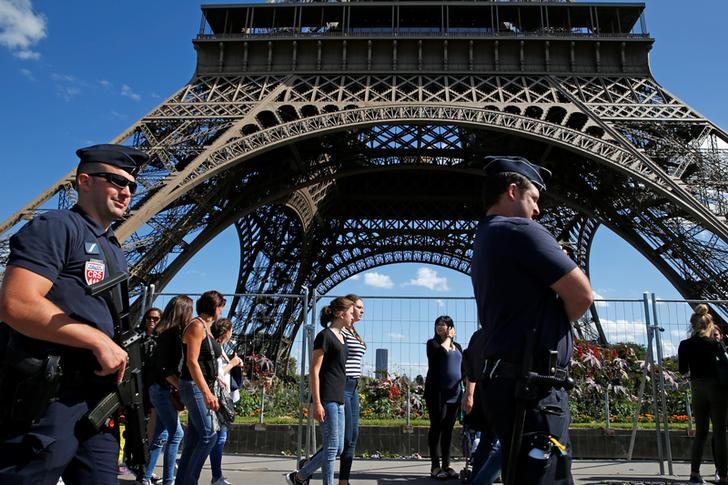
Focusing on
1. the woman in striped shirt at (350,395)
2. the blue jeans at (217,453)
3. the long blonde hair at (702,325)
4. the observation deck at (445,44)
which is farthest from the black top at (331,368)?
the observation deck at (445,44)

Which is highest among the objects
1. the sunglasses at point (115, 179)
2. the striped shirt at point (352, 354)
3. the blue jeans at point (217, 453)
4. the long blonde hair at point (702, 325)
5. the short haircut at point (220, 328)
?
the sunglasses at point (115, 179)

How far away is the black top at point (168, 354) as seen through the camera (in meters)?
5.02

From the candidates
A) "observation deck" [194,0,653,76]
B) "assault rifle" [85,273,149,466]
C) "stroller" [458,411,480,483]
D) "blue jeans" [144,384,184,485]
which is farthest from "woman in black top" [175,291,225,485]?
"observation deck" [194,0,653,76]

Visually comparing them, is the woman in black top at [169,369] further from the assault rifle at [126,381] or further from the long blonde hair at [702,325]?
the long blonde hair at [702,325]

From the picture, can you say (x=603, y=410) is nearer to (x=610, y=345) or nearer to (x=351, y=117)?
(x=610, y=345)

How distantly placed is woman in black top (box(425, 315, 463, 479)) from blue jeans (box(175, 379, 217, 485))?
288 cm

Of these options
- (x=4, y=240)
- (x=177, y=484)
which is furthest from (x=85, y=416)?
(x=4, y=240)

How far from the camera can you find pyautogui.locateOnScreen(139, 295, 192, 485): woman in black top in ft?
16.6

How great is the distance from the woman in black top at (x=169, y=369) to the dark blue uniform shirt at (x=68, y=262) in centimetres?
277

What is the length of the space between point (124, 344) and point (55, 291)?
36cm

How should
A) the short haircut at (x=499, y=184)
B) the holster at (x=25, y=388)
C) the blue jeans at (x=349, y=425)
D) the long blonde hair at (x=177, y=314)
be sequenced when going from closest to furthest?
the holster at (x=25, y=388) → the short haircut at (x=499, y=184) → the long blonde hair at (x=177, y=314) → the blue jeans at (x=349, y=425)

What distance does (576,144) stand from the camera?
16.6 m

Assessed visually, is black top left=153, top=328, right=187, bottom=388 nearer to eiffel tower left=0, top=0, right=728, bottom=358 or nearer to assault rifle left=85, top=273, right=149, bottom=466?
assault rifle left=85, top=273, right=149, bottom=466

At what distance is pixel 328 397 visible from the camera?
5000 mm
